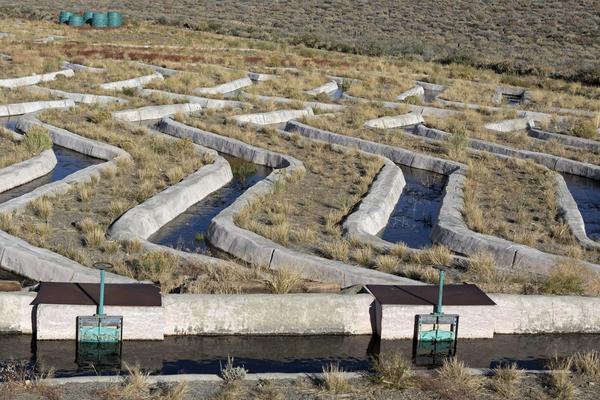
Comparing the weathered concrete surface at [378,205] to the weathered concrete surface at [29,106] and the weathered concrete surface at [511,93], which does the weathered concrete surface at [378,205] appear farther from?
the weathered concrete surface at [511,93]

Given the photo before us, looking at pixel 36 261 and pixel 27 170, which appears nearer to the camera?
pixel 36 261

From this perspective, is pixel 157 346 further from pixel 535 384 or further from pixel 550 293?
pixel 550 293

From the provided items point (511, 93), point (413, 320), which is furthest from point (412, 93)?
point (413, 320)

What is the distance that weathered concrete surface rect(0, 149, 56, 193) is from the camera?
16.5 metres

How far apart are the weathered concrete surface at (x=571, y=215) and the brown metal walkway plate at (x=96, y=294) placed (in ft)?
23.8

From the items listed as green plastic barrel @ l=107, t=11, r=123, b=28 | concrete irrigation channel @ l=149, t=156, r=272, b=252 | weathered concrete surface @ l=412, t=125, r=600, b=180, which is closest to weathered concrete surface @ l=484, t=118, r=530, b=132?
weathered concrete surface @ l=412, t=125, r=600, b=180

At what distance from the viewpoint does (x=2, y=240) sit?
1241 centimetres

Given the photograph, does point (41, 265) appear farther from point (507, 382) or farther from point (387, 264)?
point (507, 382)

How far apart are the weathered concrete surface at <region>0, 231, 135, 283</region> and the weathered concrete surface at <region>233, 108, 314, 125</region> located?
500 inches

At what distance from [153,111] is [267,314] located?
15892 millimetres

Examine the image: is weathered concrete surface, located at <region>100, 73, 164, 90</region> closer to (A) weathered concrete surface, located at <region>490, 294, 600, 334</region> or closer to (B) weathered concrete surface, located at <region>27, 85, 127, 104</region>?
(B) weathered concrete surface, located at <region>27, 85, 127, 104</region>

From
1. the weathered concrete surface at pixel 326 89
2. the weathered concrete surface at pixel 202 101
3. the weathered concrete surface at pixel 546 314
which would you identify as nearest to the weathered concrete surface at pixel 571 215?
the weathered concrete surface at pixel 546 314

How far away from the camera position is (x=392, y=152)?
21328 mm

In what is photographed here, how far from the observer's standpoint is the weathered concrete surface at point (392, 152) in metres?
20.4
